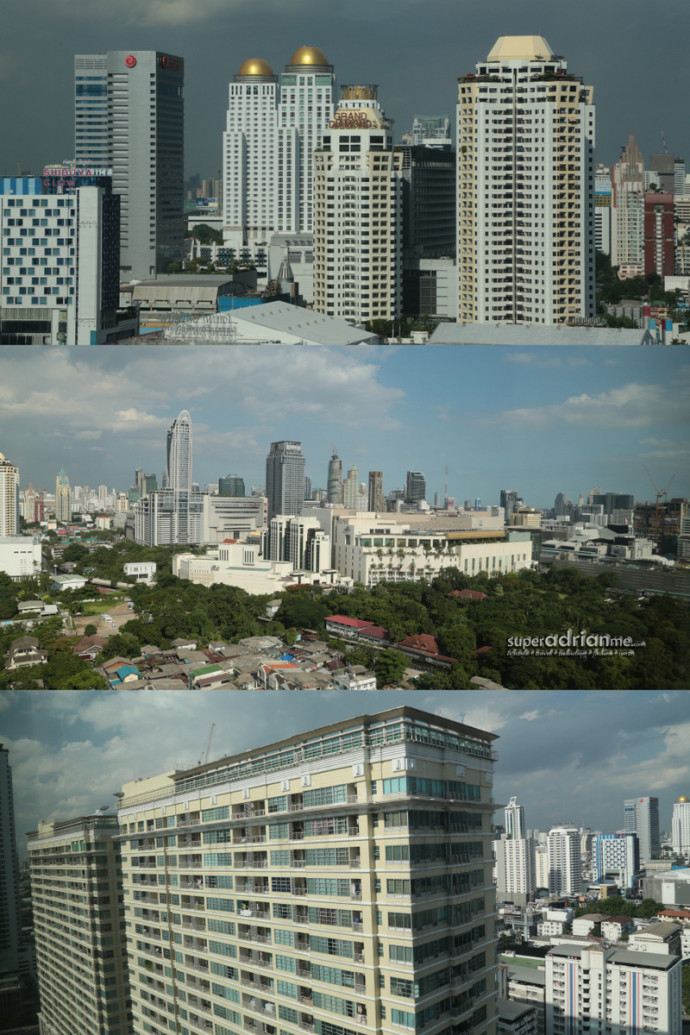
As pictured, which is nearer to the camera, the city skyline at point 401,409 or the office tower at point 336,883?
the office tower at point 336,883

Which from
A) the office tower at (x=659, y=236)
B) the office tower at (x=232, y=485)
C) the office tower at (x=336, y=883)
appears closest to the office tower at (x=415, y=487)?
the office tower at (x=232, y=485)

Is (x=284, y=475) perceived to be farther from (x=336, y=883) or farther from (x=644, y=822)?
(x=644, y=822)

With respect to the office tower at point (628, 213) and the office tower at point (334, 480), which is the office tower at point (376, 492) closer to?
the office tower at point (334, 480)

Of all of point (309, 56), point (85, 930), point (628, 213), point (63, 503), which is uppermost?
point (309, 56)

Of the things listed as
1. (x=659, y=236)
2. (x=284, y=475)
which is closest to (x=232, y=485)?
(x=284, y=475)

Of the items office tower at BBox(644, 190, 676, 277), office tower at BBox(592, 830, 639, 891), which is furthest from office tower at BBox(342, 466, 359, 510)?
office tower at BBox(644, 190, 676, 277)

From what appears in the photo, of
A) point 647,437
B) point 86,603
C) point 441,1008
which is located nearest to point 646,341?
point 647,437

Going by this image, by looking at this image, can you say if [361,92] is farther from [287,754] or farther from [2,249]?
[287,754]
